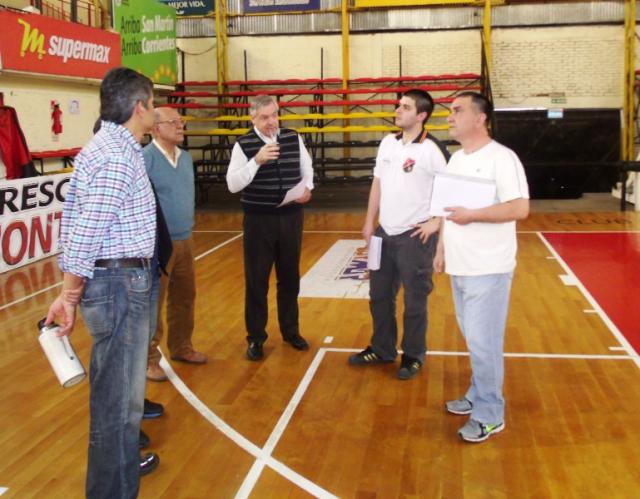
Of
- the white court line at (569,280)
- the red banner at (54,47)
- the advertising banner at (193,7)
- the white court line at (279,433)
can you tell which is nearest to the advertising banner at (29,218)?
the red banner at (54,47)

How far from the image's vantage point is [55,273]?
796 centimetres

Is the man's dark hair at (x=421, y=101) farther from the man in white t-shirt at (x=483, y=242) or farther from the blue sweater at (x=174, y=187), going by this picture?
the blue sweater at (x=174, y=187)

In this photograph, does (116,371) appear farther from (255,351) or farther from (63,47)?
(63,47)

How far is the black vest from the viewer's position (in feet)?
15.6

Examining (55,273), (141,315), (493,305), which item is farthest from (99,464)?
(55,273)

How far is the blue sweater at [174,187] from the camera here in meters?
4.31

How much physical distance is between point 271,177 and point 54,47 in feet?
21.1

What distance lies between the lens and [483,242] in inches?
138

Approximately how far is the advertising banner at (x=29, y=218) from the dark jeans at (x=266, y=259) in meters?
4.07

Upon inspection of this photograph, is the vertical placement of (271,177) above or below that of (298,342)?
above

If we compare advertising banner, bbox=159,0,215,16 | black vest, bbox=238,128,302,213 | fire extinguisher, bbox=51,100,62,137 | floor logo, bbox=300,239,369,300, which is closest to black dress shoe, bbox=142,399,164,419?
black vest, bbox=238,128,302,213

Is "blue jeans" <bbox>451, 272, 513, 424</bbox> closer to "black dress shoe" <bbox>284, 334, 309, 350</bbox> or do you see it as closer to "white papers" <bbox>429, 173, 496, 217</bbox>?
"white papers" <bbox>429, 173, 496, 217</bbox>

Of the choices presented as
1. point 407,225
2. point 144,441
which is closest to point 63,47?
point 407,225

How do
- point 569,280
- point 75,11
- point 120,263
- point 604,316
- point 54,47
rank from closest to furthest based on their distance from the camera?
point 120,263 → point 604,316 → point 569,280 → point 54,47 → point 75,11
